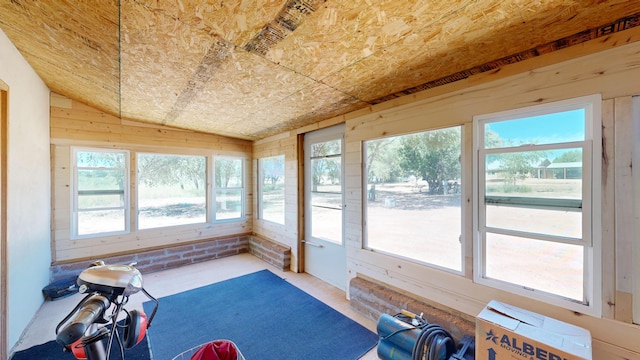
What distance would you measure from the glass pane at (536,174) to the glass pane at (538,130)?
80mm

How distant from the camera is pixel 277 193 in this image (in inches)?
180

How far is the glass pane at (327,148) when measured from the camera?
11.0 feet

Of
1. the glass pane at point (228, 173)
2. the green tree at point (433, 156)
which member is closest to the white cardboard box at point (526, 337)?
the green tree at point (433, 156)

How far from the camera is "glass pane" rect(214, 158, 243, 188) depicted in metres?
4.87

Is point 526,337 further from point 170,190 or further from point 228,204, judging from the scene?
point 170,190

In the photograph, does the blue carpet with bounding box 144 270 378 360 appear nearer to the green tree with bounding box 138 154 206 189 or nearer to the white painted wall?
the white painted wall

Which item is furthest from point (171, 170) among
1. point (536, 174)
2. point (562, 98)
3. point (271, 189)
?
point (562, 98)

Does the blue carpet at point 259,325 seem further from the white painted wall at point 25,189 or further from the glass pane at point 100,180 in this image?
the glass pane at point 100,180

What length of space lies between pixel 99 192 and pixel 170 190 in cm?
94

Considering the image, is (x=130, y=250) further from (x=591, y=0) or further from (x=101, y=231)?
(x=591, y=0)

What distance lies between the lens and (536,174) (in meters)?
1.70

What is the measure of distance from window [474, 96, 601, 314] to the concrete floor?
1368 millimetres

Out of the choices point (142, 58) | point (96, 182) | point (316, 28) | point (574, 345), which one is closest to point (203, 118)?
point (142, 58)

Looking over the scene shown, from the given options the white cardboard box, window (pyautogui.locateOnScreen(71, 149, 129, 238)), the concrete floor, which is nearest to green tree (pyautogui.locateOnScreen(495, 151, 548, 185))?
the white cardboard box
